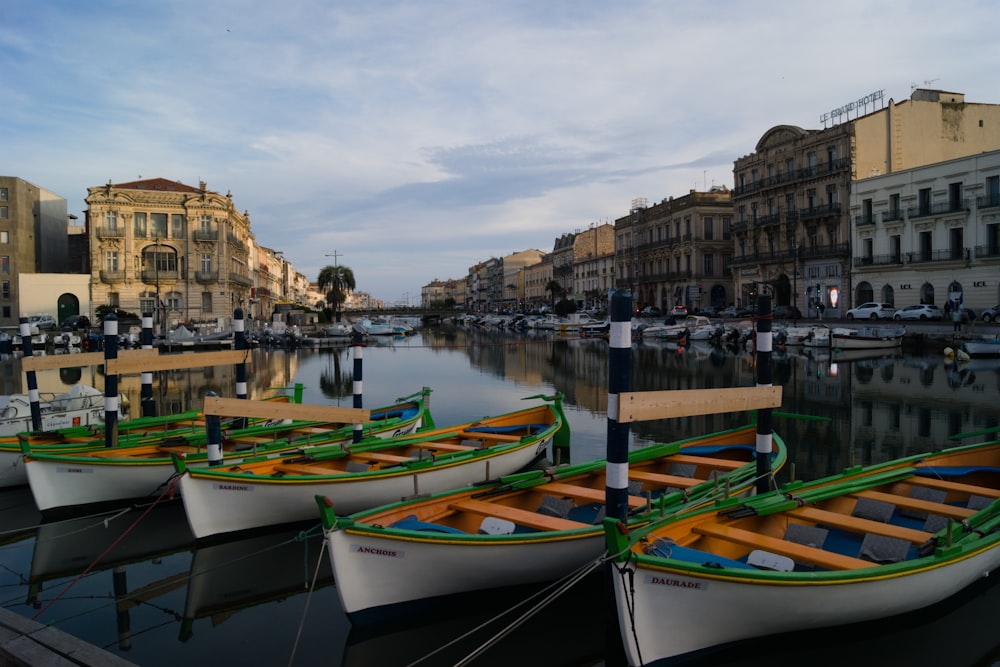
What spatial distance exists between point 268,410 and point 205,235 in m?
55.8

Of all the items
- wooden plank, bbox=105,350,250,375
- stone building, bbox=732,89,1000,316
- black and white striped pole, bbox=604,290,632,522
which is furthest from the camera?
stone building, bbox=732,89,1000,316

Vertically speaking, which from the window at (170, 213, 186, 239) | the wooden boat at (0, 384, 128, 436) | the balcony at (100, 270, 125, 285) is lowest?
the wooden boat at (0, 384, 128, 436)

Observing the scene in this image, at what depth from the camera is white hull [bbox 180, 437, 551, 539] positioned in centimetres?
846

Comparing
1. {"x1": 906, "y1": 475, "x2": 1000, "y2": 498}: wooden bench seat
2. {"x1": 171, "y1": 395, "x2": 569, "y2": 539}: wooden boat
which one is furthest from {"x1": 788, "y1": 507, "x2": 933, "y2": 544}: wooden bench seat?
{"x1": 171, "y1": 395, "x2": 569, "y2": 539}: wooden boat

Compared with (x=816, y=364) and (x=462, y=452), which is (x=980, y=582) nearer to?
(x=462, y=452)

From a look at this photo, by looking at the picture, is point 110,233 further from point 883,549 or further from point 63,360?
point 883,549

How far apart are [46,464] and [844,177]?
5304 centimetres

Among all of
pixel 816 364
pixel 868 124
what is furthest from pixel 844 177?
pixel 816 364

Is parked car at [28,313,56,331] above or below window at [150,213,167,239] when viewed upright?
below

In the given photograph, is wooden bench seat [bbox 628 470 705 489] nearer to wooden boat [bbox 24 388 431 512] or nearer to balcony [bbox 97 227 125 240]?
wooden boat [bbox 24 388 431 512]

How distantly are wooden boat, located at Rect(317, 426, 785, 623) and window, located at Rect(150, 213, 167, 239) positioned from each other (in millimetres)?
59007

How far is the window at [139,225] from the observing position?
5700 centimetres

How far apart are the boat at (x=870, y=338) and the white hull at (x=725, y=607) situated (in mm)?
35512

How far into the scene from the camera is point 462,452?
10289 millimetres
